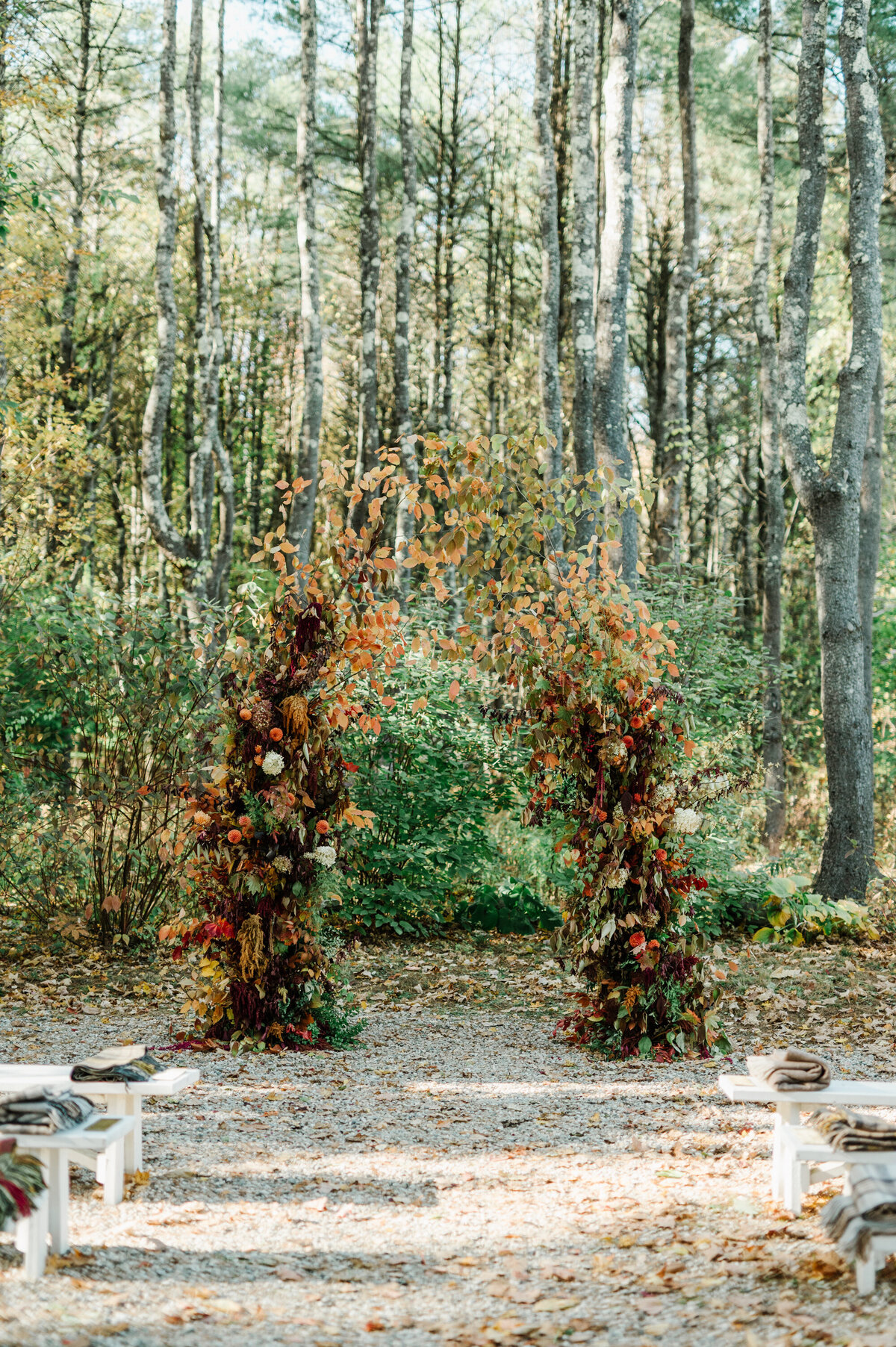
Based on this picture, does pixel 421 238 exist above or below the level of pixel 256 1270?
above

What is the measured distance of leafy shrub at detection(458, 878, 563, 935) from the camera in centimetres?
851

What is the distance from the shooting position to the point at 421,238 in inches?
729

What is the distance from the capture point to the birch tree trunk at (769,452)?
1145cm

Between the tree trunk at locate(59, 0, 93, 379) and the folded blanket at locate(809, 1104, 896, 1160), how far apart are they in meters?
13.7

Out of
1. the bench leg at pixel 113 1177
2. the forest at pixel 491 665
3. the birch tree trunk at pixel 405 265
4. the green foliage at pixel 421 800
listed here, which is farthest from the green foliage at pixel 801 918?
the birch tree trunk at pixel 405 265

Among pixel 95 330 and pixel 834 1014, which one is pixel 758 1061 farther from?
pixel 95 330

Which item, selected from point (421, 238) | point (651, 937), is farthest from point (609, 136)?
point (421, 238)

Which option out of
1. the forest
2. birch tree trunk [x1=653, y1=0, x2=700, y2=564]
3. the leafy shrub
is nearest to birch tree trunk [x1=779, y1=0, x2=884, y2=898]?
the forest

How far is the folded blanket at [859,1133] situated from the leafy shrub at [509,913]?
17.5 feet

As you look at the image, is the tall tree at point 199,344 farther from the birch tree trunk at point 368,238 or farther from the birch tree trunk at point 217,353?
the birch tree trunk at point 368,238

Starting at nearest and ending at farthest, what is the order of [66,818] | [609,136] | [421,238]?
[66,818] → [609,136] → [421,238]

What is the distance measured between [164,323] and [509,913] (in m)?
6.29

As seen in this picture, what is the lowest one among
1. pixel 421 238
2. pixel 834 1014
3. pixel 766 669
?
pixel 834 1014

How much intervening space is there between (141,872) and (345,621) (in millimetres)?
3077
